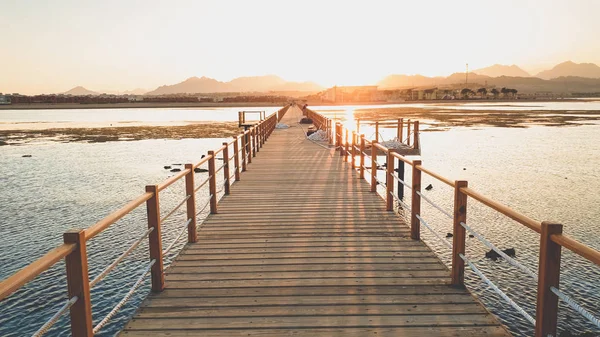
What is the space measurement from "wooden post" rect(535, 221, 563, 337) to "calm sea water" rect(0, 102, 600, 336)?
455 centimetres

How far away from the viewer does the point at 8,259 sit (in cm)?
1005

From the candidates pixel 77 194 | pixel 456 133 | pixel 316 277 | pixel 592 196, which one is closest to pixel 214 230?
pixel 316 277

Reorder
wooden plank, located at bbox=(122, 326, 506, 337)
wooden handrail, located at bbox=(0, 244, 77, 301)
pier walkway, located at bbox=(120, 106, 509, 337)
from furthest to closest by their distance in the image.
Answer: pier walkway, located at bbox=(120, 106, 509, 337), wooden plank, located at bbox=(122, 326, 506, 337), wooden handrail, located at bbox=(0, 244, 77, 301)

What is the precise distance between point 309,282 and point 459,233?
1.67 meters

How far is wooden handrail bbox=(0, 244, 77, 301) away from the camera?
7.48ft

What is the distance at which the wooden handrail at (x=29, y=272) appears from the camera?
89.8 inches

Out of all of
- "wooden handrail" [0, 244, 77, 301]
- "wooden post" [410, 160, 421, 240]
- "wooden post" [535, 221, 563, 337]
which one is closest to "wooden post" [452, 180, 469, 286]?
"wooden post" [410, 160, 421, 240]

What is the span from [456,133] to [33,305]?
35.4 metres

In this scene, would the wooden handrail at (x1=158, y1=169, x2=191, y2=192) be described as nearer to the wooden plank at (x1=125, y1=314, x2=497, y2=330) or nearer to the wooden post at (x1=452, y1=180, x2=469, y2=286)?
the wooden plank at (x1=125, y1=314, x2=497, y2=330)

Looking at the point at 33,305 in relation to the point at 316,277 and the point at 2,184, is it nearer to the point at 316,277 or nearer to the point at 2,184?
the point at 316,277

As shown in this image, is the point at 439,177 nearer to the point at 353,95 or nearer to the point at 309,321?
the point at 309,321

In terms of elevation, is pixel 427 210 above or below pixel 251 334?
below

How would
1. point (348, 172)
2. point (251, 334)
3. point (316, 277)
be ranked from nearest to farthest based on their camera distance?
point (251, 334), point (316, 277), point (348, 172)

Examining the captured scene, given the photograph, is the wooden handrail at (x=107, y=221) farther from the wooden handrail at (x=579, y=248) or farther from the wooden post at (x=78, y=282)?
the wooden handrail at (x=579, y=248)
